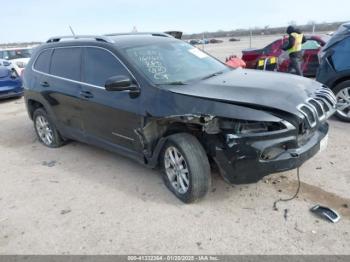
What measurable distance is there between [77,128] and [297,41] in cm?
690

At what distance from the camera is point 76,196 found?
426 centimetres

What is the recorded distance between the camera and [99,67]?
15.2 feet

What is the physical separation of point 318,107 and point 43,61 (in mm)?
4410

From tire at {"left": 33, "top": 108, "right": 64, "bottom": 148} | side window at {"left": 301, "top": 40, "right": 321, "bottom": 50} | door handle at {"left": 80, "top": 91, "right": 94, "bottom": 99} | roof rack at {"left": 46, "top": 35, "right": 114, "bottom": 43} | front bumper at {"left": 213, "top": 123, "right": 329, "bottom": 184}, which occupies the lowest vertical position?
tire at {"left": 33, "top": 108, "right": 64, "bottom": 148}

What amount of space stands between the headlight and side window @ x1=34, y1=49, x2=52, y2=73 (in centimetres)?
368

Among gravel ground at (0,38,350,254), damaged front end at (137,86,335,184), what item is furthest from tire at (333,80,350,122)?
damaged front end at (137,86,335,184)

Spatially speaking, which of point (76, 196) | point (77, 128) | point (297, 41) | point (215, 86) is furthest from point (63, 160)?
point (297, 41)

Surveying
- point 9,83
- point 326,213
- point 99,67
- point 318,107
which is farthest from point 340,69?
point 9,83

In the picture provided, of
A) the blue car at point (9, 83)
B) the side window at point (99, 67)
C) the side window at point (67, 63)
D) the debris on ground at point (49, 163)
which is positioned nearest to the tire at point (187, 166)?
the side window at point (99, 67)

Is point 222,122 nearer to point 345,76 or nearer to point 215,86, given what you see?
point 215,86

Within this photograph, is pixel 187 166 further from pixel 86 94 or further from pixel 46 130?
pixel 46 130

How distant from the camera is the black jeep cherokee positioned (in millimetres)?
3330

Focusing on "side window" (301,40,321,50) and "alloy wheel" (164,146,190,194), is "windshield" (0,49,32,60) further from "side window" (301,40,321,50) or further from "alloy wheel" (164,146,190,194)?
"alloy wheel" (164,146,190,194)

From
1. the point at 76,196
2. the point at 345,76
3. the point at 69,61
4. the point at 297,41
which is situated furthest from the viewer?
the point at 297,41
